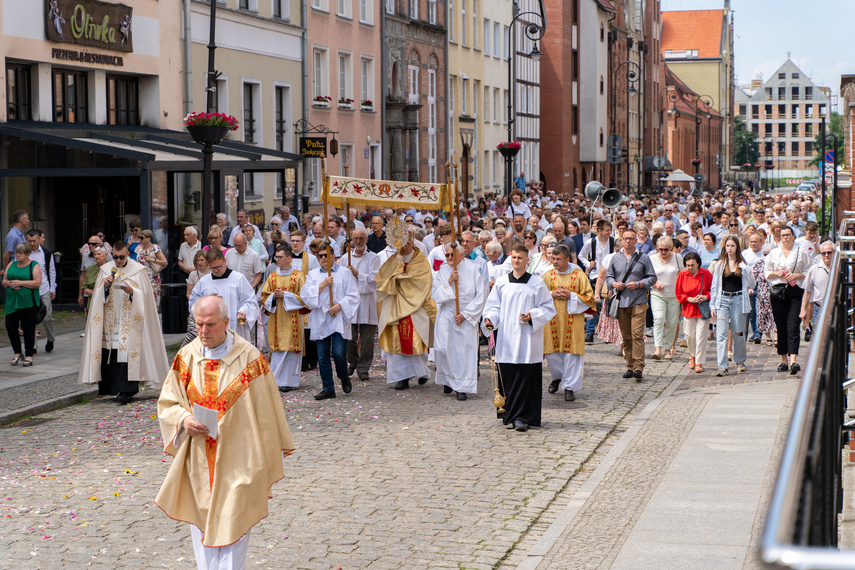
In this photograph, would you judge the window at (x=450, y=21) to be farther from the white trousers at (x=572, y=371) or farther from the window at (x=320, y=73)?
the white trousers at (x=572, y=371)

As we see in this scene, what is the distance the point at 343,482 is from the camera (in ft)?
30.6

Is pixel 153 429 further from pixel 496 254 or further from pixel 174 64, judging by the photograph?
pixel 174 64

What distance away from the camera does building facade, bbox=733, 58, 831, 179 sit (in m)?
185

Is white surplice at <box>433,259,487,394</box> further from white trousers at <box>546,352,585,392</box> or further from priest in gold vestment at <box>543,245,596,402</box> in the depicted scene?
white trousers at <box>546,352,585,392</box>

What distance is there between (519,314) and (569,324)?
225 cm

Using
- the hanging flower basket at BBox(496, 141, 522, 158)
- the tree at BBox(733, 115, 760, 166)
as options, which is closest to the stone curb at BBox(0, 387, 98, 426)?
the hanging flower basket at BBox(496, 141, 522, 158)

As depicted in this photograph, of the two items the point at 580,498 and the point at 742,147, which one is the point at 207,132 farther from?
the point at 742,147

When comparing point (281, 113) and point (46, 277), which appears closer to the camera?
point (46, 277)

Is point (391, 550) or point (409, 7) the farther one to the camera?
point (409, 7)

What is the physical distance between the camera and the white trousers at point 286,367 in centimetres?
1406

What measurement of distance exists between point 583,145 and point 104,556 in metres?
66.0

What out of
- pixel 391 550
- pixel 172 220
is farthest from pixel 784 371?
pixel 172 220

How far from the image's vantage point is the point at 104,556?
735 cm

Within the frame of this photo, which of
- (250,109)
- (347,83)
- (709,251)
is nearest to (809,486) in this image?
(709,251)
